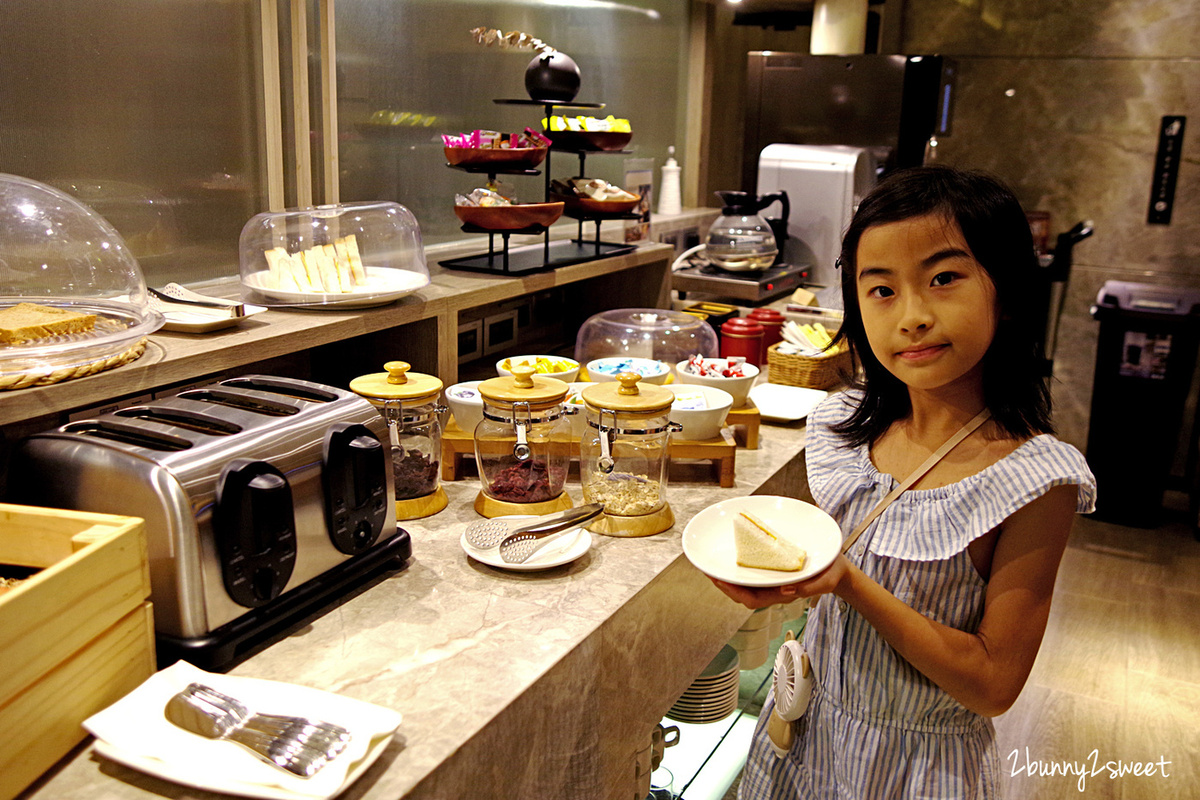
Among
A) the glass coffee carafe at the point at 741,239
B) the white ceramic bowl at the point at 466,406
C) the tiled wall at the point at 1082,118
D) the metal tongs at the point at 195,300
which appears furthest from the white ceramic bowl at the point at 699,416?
the tiled wall at the point at 1082,118

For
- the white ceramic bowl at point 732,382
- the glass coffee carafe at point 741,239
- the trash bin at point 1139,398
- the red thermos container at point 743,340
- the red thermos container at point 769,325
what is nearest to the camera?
the white ceramic bowl at point 732,382

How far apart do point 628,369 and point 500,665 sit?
39.6 inches

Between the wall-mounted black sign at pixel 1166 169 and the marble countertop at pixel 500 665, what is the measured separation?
13.1 ft

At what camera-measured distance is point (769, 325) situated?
2.72 metres

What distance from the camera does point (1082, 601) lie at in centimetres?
347

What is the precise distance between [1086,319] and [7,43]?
4859mm

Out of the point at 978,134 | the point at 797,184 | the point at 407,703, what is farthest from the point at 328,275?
the point at 978,134

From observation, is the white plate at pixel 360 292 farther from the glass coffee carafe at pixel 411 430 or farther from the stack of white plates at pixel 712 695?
the stack of white plates at pixel 712 695

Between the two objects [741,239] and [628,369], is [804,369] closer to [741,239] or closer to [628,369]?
[628,369]

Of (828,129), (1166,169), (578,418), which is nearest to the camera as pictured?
(578,418)

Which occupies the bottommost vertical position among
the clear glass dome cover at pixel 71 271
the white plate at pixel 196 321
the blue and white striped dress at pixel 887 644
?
the blue and white striped dress at pixel 887 644

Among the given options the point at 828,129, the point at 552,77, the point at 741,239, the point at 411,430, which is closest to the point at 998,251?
the point at 411,430

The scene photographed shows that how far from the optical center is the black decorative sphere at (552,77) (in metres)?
2.24

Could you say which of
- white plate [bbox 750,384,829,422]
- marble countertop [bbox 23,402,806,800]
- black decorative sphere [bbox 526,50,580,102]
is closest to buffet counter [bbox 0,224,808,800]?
marble countertop [bbox 23,402,806,800]
